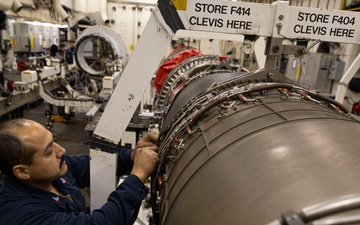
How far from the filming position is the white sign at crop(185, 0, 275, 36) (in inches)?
45.6

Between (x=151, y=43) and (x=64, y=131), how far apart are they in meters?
4.19

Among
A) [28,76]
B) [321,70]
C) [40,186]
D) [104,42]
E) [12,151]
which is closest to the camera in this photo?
[12,151]

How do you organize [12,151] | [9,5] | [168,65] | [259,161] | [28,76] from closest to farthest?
[259,161] → [12,151] → [168,65] → [28,76] → [9,5]

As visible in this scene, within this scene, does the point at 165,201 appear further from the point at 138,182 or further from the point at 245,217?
the point at 245,217

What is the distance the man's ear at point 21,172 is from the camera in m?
1.04

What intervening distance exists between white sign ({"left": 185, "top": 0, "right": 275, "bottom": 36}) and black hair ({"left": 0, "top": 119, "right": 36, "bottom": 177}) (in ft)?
2.47

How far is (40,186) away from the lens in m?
1.15

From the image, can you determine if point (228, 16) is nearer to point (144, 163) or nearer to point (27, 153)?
point (144, 163)

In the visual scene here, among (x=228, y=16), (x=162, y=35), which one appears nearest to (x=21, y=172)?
(x=162, y=35)

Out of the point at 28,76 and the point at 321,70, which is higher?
the point at 321,70

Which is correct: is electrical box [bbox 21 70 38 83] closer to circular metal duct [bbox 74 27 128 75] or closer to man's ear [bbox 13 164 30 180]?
circular metal duct [bbox 74 27 128 75]

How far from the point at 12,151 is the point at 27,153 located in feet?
0.16

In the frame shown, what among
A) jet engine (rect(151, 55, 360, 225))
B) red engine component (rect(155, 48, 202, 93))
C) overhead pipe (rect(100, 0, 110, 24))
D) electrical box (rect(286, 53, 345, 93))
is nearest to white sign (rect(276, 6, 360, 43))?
jet engine (rect(151, 55, 360, 225))

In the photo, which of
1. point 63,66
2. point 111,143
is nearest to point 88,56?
point 63,66
